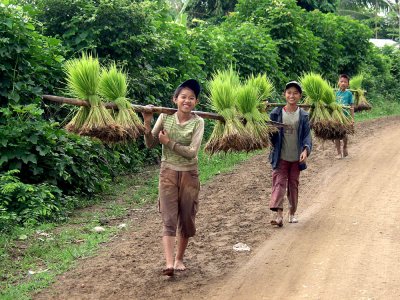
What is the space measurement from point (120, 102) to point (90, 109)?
0.33 m

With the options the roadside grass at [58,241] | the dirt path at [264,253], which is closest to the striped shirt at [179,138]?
the dirt path at [264,253]

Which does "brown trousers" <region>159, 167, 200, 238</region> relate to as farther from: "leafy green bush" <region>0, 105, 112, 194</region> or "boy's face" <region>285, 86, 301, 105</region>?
"leafy green bush" <region>0, 105, 112, 194</region>

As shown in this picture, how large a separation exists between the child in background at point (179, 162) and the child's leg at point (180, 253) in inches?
5.6

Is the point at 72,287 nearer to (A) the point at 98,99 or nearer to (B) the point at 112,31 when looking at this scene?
(A) the point at 98,99

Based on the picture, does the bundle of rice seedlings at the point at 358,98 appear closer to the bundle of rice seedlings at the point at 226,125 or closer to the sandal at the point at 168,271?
the bundle of rice seedlings at the point at 226,125

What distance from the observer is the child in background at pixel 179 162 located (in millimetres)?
5938

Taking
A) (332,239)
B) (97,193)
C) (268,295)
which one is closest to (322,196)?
(332,239)

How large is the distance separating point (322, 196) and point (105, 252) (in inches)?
157

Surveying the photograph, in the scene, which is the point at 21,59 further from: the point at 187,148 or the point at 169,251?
the point at 169,251

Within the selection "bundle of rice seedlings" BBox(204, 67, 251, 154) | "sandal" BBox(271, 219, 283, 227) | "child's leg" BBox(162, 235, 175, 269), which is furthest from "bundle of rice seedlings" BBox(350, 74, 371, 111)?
Result: "child's leg" BBox(162, 235, 175, 269)

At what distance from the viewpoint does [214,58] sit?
1487 cm

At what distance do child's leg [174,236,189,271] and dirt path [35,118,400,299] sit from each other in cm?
8

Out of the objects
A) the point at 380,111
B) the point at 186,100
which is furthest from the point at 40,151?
the point at 380,111

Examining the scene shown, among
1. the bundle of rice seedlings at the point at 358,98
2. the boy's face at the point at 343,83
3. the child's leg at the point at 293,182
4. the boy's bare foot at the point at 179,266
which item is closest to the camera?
the boy's bare foot at the point at 179,266
